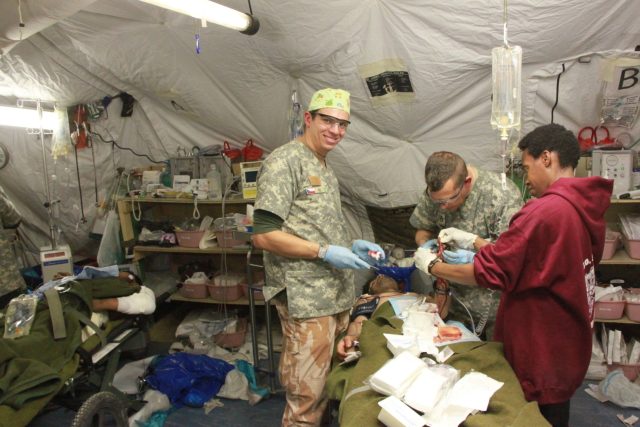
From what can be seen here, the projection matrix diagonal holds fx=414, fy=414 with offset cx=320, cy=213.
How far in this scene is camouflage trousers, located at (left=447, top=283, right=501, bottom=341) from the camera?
1910 mm

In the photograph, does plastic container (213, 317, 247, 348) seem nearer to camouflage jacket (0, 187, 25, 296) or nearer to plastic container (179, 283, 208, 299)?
plastic container (179, 283, 208, 299)

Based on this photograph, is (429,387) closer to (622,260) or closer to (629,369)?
(622,260)

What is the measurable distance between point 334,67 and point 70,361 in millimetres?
2269

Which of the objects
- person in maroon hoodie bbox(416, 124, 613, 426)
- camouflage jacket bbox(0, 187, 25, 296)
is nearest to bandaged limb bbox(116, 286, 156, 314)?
camouflage jacket bbox(0, 187, 25, 296)

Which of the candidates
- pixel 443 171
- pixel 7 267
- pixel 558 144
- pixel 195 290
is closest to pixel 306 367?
pixel 443 171

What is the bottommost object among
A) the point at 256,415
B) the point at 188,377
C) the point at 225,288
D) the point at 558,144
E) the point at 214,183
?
the point at 256,415

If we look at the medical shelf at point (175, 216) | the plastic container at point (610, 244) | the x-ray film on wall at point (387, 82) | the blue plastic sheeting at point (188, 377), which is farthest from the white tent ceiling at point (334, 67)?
the blue plastic sheeting at point (188, 377)

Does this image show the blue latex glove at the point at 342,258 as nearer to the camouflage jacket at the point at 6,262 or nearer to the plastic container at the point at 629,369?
the plastic container at the point at 629,369

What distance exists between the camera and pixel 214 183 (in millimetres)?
3643

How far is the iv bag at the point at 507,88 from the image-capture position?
1.50 meters

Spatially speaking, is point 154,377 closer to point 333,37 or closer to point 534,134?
point 333,37

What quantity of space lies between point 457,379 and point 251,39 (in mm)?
2341

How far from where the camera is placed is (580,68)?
2561mm

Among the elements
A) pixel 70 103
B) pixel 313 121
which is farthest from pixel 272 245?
pixel 70 103
